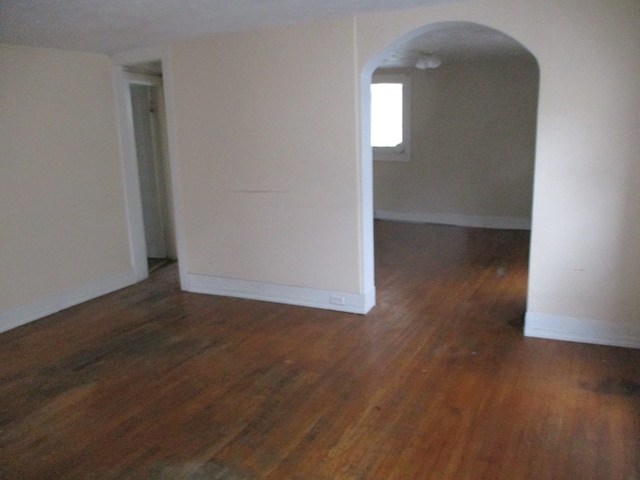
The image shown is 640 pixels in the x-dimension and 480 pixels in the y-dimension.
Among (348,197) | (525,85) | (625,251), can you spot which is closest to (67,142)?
(348,197)

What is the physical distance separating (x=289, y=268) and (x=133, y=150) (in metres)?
2.14

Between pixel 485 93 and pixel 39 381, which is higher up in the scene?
pixel 485 93

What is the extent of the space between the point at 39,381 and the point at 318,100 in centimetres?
276

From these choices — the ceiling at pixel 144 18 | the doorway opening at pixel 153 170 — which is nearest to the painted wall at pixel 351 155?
the ceiling at pixel 144 18

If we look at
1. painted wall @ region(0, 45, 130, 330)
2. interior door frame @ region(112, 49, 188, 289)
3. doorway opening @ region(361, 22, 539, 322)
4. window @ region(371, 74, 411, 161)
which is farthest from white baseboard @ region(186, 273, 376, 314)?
window @ region(371, 74, 411, 161)

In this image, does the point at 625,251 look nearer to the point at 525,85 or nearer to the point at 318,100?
A: the point at 318,100

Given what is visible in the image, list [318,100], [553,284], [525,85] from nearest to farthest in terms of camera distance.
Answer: [553,284] → [318,100] → [525,85]

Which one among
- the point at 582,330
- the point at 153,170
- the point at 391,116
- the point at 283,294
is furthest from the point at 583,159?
the point at 391,116

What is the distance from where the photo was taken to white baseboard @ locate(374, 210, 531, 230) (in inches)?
285

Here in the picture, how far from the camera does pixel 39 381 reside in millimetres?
3240

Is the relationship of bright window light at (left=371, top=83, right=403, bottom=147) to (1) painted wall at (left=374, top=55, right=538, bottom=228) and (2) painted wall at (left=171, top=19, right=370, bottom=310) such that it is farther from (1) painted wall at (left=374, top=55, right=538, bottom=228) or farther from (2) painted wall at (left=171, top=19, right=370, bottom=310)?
(2) painted wall at (left=171, top=19, right=370, bottom=310)

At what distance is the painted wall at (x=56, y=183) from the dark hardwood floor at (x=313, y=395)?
357 millimetres

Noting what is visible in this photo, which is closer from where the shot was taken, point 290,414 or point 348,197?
point 290,414

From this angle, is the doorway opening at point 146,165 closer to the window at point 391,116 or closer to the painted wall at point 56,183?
the painted wall at point 56,183
